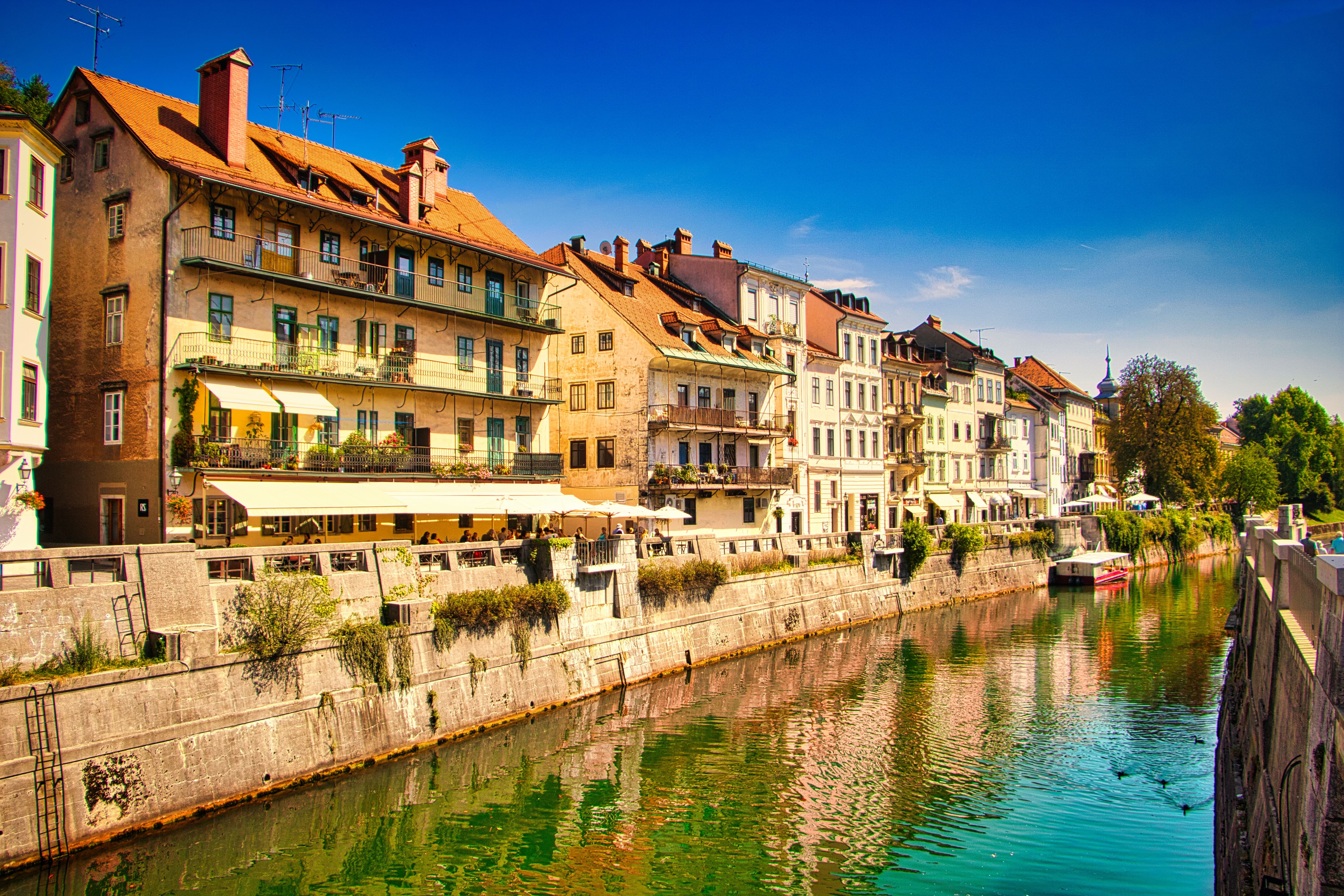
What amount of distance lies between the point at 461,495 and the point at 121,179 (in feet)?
46.3

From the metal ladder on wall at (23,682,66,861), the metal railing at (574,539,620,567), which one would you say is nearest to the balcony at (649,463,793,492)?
the metal railing at (574,539,620,567)

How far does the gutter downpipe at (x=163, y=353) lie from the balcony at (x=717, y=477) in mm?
21388

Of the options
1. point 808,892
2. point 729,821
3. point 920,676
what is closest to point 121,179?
point 729,821

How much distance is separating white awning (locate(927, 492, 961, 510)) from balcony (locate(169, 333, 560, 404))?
116 feet

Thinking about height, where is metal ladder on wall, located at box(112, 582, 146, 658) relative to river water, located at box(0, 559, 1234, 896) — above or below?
above

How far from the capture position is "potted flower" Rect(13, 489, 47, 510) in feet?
69.9

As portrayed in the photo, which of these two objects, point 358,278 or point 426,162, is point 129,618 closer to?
point 358,278

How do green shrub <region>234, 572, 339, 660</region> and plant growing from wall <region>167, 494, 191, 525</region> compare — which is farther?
plant growing from wall <region>167, 494, 191, 525</region>

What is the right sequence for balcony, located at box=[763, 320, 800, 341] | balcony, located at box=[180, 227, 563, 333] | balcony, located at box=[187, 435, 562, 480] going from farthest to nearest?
balcony, located at box=[763, 320, 800, 341], balcony, located at box=[180, 227, 563, 333], balcony, located at box=[187, 435, 562, 480]

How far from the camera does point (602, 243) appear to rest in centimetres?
5256

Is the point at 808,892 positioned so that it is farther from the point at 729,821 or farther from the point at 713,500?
the point at 713,500

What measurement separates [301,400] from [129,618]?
13086 mm

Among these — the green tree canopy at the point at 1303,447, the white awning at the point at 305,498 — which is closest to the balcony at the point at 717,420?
the white awning at the point at 305,498

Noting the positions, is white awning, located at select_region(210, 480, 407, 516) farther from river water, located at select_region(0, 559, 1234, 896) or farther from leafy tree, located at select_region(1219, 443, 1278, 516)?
leafy tree, located at select_region(1219, 443, 1278, 516)
